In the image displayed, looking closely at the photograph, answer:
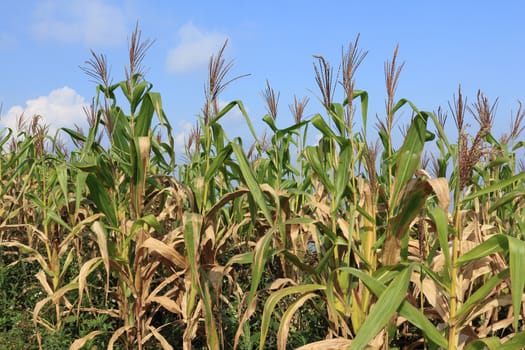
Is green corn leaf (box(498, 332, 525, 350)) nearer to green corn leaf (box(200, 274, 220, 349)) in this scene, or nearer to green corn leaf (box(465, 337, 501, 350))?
green corn leaf (box(465, 337, 501, 350))

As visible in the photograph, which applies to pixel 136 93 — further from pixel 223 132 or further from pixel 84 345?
pixel 84 345

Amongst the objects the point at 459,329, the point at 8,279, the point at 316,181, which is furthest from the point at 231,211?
the point at 8,279

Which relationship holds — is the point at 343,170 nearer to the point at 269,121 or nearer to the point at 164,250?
the point at 164,250

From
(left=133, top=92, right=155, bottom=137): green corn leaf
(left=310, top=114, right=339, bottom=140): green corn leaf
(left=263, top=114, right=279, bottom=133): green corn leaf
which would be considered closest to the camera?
(left=310, top=114, right=339, bottom=140): green corn leaf

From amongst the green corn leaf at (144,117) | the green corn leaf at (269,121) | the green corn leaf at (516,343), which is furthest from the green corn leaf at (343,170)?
the green corn leaf at (269,121)

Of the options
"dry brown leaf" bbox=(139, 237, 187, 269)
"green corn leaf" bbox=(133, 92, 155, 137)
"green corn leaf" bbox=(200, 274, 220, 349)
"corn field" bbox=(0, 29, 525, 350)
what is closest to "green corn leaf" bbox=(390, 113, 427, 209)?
"corn field" bbox=(0, 29, 525, 350)

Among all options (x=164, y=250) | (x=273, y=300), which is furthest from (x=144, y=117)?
(x=273, y=300)

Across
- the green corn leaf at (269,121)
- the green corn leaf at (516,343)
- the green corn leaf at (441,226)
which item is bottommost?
the green corn leaf at (516,343)

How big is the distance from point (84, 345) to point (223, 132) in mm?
1588

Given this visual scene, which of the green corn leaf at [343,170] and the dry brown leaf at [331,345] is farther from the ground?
the green corn leaf at [343,170]

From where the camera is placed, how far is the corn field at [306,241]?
2.28 m

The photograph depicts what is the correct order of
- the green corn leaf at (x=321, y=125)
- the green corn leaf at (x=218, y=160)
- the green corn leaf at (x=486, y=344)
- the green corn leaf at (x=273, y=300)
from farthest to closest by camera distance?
1. the green corn leaf at (x=218, y=160)
2. the green corn leaf at (x=321, y=125)
3. the green corn leaf at (x=273, y=300)
4. the green corn leaf at (x=486, y=344)

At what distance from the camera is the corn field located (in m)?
2.28

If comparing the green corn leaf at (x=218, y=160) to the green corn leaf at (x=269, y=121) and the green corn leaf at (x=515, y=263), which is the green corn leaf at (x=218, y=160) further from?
the green corn leaf at (x=515, y=263)
